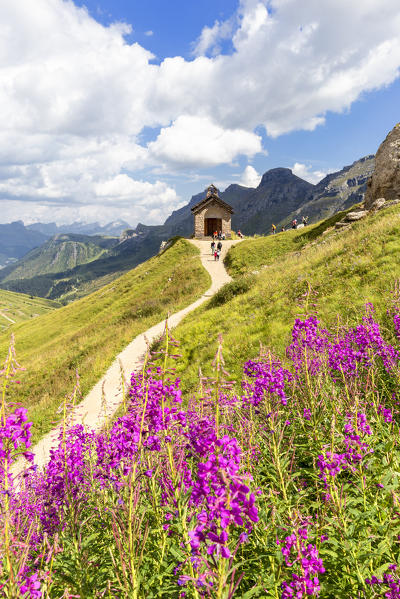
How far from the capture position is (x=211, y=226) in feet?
193

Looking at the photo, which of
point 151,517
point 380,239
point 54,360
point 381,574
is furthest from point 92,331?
point 381,574

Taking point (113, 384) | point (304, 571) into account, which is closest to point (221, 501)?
point (304, 571)

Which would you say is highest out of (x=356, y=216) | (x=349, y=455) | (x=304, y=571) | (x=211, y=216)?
(x=211, y=216)

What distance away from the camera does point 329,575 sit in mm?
3160

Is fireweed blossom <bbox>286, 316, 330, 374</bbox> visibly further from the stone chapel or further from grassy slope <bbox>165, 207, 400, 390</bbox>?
the stone chapel

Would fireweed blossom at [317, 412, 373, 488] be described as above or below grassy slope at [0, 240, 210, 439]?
above

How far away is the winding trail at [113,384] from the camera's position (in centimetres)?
723

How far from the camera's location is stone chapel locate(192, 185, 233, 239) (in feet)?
180

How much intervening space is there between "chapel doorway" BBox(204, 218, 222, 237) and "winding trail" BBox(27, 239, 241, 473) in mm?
17592

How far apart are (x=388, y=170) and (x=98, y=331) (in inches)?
1438

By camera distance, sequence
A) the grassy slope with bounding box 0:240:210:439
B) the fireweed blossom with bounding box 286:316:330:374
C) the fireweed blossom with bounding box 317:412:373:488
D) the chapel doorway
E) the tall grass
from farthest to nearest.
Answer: the chapel doorway → the grassy slope with bounding box 0:240:210:439 → the fireweed blossom with bounding box 286:316:330:374 → the fireweed blossom with bounding box 317:412:373:488 → the tall grass

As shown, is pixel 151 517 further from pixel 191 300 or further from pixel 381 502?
pixel 191 300

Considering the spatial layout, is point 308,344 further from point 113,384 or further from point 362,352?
point 113,384

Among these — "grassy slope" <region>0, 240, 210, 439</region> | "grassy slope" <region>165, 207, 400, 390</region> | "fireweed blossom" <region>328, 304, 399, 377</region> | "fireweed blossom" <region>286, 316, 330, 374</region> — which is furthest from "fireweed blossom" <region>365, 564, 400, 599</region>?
"grassy slope" <region>0, 240, 210, 439</region>
